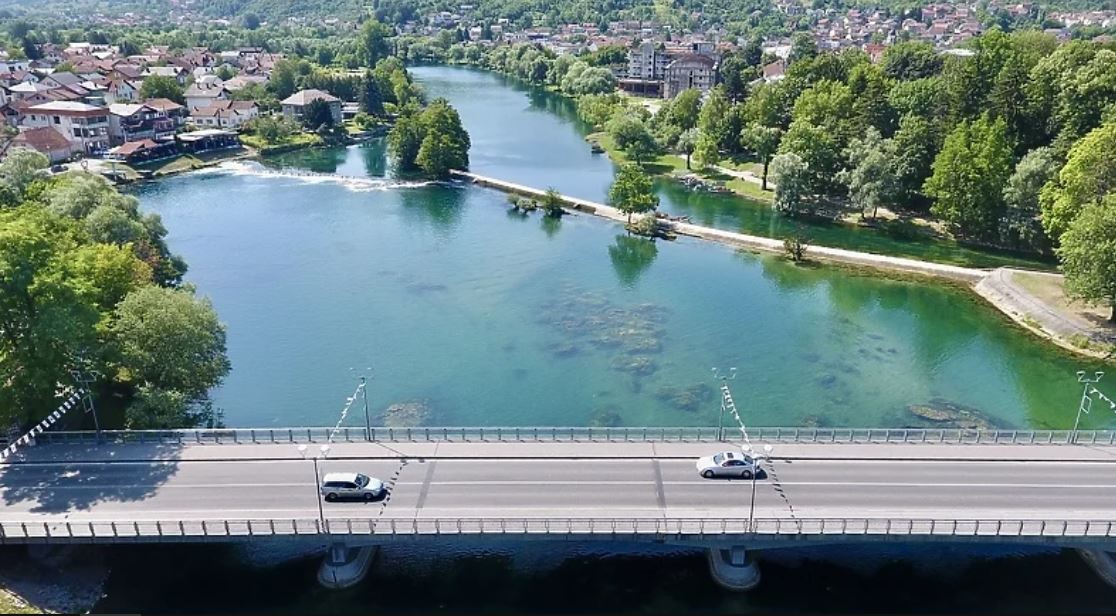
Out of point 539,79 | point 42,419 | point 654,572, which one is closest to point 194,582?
point 42,419

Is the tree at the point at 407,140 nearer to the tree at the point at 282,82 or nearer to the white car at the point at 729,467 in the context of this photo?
the tree at the point at 282,82

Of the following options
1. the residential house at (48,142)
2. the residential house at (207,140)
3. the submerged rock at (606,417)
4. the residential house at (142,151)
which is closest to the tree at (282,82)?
the residential house at (207,140)

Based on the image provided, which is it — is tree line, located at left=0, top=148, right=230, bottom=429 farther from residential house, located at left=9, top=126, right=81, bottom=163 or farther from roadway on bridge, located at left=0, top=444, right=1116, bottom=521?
residential house, located at left=9, top=126, right=81, bottom=163

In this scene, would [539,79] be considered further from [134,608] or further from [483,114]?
[134,608]

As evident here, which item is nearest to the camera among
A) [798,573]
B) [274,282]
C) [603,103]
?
[798,573]

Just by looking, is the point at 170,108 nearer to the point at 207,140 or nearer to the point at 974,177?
the point at 207,140

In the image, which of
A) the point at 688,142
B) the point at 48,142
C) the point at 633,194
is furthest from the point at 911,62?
the point at 48,142
